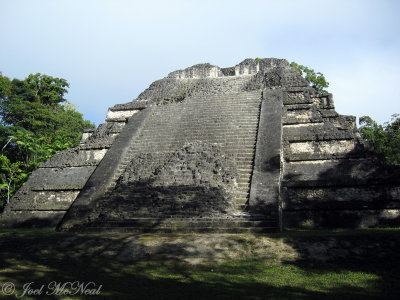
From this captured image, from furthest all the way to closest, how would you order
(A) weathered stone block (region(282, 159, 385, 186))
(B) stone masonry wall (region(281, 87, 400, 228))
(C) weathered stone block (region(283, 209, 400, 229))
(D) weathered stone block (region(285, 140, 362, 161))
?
(D) weathered stone block (region(285, 140, 362, 161))
(A) weathered stone block (region(282, 159, 385, 186))
(B) stone masonry wall (region(281, 87, 400, 228))
(C) weathered stone block (region(283, 209, 400, 229))

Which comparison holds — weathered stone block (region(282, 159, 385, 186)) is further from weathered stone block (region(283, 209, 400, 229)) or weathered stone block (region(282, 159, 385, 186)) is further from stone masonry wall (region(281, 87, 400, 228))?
weathered stone block (region(283, 209, 400, 229))

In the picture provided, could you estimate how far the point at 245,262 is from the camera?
14.0ft

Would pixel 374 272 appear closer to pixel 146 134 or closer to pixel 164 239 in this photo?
pixel 164 239

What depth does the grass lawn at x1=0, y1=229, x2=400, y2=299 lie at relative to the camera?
3393mm

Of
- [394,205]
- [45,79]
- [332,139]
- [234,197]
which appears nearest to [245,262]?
[234,197]

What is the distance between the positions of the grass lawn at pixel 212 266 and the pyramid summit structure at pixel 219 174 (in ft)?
6.40

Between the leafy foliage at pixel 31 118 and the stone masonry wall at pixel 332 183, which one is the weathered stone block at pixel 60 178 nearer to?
the stone masonry wall at pixel 332 183

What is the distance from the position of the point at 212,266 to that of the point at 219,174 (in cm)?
424

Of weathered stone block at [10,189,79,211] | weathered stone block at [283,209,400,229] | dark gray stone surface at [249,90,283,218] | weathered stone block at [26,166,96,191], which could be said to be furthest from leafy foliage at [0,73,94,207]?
weathered stone block at [283,209,400,229]

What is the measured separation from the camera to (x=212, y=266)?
420cm

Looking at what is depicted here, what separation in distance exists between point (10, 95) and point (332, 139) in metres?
23.0

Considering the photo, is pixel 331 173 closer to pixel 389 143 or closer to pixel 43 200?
pixel 43 200

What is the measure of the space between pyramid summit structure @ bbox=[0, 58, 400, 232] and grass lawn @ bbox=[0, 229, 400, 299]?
195 cm

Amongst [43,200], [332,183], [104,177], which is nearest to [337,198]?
[332,183]
